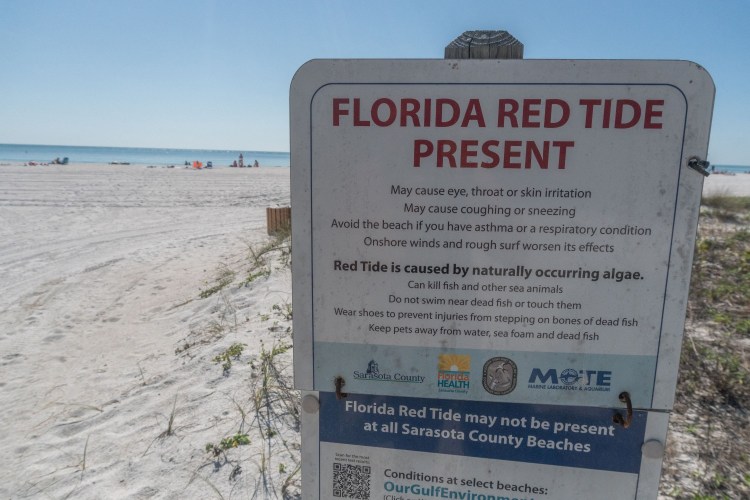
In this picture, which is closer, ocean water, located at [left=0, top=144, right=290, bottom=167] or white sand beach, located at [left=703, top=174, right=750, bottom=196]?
white sand beach, located at [left=703, top=174, right=750, bottom=196]

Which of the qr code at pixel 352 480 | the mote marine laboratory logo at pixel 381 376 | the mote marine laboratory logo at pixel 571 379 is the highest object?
the mote marine laboratory logo at pixel 571 379

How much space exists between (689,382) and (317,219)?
345 centimetres

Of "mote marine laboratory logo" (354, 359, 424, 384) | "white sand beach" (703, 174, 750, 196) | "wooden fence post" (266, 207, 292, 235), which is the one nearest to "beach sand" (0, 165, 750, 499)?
"wooden fence post" (266, 207, 292, 235)

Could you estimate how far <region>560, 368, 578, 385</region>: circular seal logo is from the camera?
164 centimetres

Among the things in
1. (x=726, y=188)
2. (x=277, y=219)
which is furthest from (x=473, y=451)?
(x=726, y=188)

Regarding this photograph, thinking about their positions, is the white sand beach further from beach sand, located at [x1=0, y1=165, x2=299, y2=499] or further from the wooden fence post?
the wooden fence post

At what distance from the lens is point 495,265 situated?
1612mm

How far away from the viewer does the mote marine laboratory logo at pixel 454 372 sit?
66.2 inches

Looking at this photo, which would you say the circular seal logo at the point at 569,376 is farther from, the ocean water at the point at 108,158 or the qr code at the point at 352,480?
the ocean water at the point at 108,158

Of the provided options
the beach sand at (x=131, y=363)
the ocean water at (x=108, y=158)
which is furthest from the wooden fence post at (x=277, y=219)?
the ocean water at (x=108, y=158)

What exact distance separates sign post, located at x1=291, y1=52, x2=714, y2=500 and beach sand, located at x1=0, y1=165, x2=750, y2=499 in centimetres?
153

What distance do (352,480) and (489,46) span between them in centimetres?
170

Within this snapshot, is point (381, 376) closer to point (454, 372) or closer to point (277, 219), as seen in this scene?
point (454, 372)

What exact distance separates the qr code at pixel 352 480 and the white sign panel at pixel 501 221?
35 centimetres
